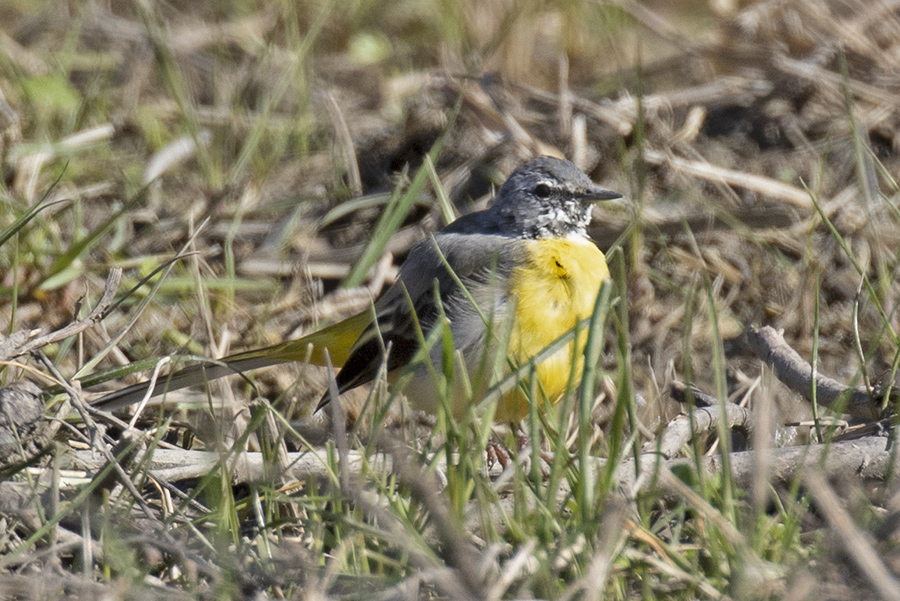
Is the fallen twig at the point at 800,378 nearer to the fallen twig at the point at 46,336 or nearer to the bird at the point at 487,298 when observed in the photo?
the bird at the point at 487,298

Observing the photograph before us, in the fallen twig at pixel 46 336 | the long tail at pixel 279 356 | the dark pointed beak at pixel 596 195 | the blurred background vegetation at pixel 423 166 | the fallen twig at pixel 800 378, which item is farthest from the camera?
the blurred background vegetation at pixel 423 166

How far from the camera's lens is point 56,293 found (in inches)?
200

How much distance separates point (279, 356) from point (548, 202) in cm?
150

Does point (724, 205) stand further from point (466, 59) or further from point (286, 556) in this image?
point (286, 556)

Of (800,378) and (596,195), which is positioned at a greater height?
(596,195)

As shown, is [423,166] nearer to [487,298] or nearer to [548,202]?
[548,202]

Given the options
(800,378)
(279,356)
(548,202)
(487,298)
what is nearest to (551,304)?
(487,298)

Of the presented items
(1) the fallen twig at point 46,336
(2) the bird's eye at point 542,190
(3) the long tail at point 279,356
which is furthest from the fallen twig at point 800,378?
(1) the fallen twig at point 46,336

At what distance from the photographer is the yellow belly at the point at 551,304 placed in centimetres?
419

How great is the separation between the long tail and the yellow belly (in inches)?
27.7

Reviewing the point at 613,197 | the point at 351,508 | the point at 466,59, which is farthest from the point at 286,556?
the point at 466,59

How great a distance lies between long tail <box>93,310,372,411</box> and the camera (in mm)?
4395

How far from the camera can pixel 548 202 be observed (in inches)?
193

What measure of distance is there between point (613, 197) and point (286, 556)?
2863 mm
